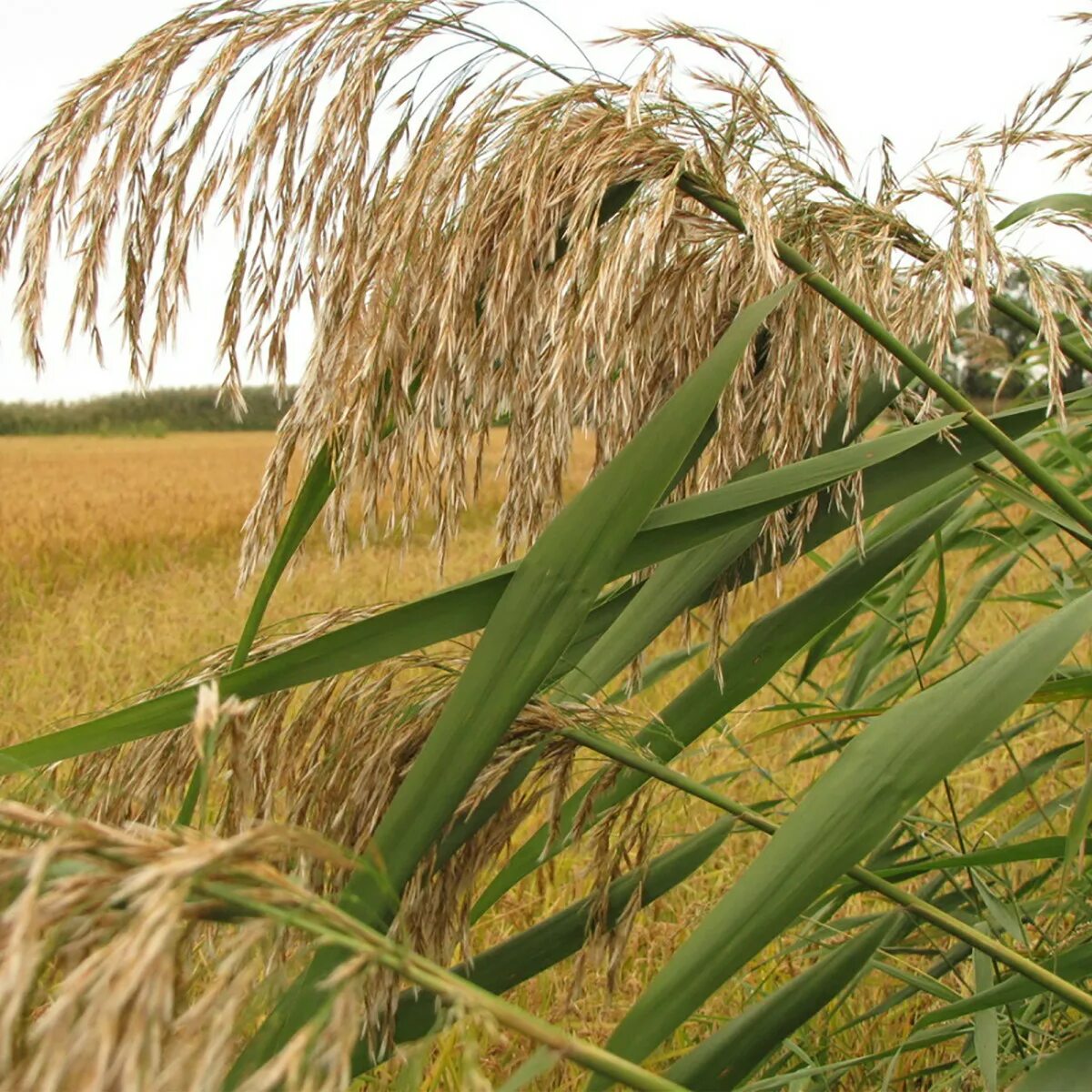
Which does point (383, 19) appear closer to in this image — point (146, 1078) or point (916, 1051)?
point (146, 1078)

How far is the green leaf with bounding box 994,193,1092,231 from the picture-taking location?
4.30 feet

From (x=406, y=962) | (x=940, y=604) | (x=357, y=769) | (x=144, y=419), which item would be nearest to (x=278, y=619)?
(x=940, y=604)

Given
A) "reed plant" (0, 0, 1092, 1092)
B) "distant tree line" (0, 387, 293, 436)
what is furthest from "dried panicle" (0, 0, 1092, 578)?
"distant tree line" (0, 387, 293, 436)

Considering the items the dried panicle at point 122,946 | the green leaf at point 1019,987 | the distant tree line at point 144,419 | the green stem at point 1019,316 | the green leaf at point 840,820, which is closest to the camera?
the dried panicle at point 122,946

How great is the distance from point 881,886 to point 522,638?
417mm

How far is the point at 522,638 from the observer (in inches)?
30.9

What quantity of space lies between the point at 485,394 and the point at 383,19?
0.33m

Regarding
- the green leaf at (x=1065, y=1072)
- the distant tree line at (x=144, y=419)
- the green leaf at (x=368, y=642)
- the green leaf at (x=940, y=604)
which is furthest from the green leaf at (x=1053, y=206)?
the distant tree line at (x=144, y=419)

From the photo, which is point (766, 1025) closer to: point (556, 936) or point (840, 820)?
point (556, 936)

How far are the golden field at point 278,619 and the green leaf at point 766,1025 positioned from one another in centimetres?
19

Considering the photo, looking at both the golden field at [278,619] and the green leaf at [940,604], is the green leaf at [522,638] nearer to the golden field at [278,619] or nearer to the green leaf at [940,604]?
the golden field at [278,619]

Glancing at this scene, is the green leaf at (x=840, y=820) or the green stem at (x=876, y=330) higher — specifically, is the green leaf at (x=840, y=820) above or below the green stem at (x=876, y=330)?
below

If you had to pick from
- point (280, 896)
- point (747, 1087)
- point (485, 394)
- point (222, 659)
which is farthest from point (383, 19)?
point (747, 1087)

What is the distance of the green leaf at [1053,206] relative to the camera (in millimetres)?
1310
